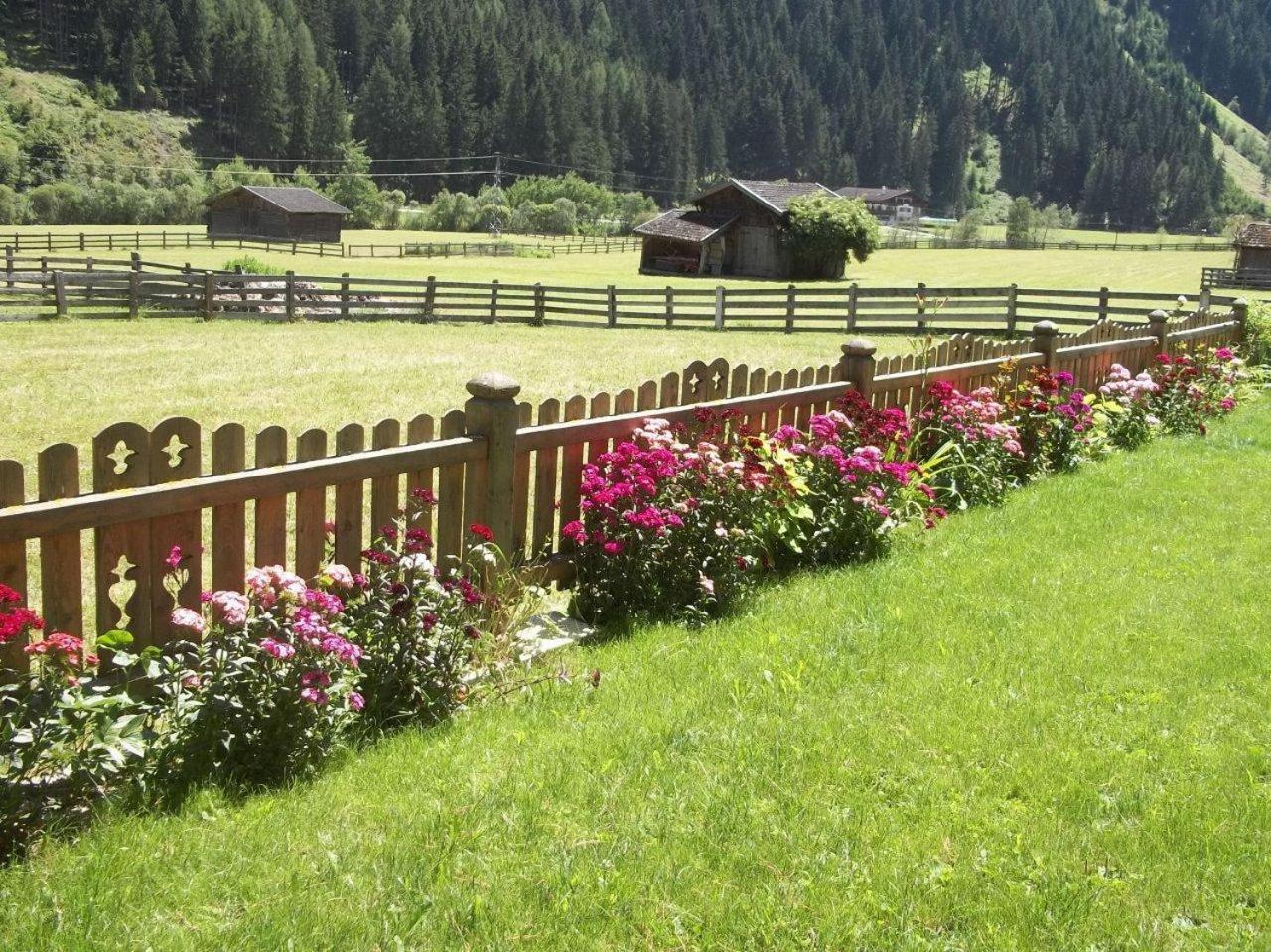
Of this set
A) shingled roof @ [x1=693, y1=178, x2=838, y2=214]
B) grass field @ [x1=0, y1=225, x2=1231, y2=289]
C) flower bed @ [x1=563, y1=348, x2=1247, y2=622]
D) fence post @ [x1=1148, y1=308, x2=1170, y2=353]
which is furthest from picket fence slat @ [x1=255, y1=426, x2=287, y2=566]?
shingled roof @ [x1=693, y1=178, x2=838, y2=214]

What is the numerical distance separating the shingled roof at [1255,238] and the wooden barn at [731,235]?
70.9 ft

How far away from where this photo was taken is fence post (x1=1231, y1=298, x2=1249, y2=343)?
16.7 metres

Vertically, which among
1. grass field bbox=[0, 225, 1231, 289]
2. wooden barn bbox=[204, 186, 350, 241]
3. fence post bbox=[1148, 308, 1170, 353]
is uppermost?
wooden barn bbox=[204, 186, 350, 241]

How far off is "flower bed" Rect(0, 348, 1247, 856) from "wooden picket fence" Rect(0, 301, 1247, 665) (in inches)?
5.3

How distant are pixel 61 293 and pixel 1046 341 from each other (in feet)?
70.7

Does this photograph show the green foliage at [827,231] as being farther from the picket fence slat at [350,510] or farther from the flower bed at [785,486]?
the picket fence slat at [350,510]

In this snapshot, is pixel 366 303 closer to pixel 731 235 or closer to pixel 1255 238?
pixel 731 235

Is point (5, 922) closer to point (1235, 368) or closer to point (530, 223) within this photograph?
point (1235, 368)

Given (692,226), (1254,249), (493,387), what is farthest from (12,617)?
(1254,249)

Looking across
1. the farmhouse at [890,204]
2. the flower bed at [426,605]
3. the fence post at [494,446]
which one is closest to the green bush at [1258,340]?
the flower bed at [426,605]

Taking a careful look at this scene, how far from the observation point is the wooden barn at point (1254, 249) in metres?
59.4

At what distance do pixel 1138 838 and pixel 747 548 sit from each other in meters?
2.68

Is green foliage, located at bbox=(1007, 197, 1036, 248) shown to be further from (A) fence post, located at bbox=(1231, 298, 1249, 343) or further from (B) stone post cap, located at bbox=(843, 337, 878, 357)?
(B) stone post cap, located at bbox=(843, 337, 878, 357)

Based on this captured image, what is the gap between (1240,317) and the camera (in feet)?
55.5
